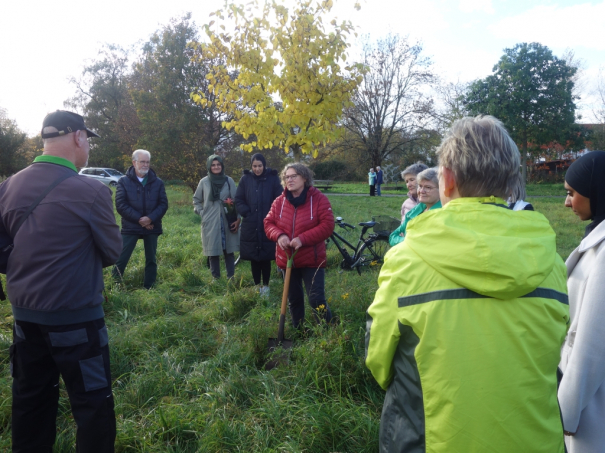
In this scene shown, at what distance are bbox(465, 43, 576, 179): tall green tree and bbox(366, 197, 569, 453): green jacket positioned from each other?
26.6 meters

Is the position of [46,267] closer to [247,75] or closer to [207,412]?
[207,412]

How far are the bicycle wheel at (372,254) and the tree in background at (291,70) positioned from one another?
6.53 feet

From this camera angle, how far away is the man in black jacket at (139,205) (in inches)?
228

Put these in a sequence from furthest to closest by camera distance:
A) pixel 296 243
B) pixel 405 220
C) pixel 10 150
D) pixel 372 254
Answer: pixel 10 150 < pixel 372 254 < pixel 405 220 < pixel 296 243

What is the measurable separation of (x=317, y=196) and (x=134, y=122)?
22.3 metres

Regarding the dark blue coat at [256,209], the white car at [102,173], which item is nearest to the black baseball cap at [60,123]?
the dark blue coat at [256,209]

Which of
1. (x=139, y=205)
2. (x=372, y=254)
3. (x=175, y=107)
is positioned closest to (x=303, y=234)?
(x=139, y=205)

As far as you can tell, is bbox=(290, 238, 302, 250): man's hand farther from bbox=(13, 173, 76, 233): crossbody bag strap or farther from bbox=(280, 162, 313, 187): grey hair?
bbox=(13, 173, 76, 233): crossbody bag strap

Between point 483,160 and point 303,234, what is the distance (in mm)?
2793

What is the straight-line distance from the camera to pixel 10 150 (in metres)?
26.8

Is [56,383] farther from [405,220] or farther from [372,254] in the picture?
[372,254]

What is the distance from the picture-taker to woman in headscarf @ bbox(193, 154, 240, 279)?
20.5 ft

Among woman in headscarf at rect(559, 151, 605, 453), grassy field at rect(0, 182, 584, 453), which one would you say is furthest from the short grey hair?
grassy field at rect(0, 182, 584, 453)

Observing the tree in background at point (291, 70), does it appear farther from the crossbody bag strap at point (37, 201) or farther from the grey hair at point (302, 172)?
the crossbody bag strap at point (37, 201)
